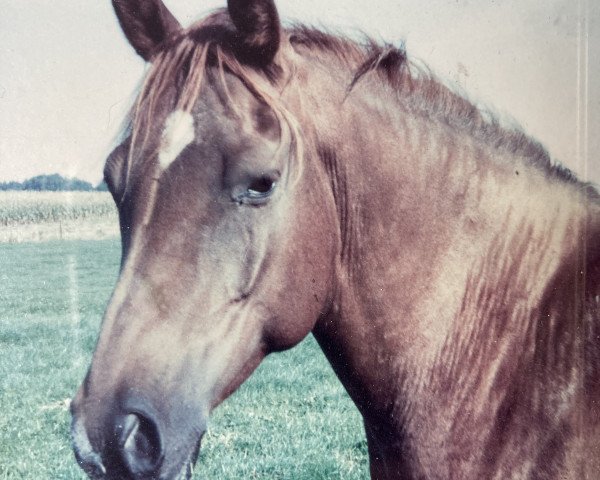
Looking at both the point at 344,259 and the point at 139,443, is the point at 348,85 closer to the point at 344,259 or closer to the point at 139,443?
the point at 344,259

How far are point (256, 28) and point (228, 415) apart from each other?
16.9 feet

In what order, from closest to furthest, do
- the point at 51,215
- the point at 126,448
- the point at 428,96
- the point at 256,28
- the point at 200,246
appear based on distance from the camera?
1. the point at 126,448
2. the point at 200,246
3. the point at 256,28
4. the point at 428,96
5. the point at 51,215

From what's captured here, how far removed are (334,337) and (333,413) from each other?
4389mm

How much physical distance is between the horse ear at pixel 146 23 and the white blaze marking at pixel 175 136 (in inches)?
14.9

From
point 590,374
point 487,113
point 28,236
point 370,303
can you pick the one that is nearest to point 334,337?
point 370,303

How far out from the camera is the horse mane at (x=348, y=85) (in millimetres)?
1803

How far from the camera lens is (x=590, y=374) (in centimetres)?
186

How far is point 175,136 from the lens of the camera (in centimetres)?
172

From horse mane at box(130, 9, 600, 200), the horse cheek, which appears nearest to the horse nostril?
the horse cheek

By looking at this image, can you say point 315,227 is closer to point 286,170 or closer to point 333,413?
point 286,170

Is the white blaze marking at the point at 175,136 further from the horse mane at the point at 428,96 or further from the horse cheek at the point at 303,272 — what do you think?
the horse mane at the point at 428,96

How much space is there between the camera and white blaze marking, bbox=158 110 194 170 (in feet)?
5.57

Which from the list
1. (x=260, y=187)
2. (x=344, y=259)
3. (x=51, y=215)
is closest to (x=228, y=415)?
(x=344, y=259)

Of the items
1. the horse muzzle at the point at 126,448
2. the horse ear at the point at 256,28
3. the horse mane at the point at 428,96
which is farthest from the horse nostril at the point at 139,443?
the horse mane at the point at 428,96
